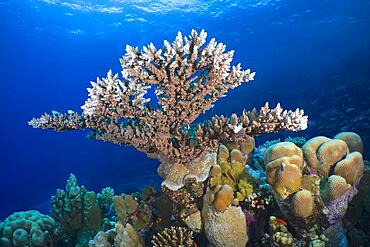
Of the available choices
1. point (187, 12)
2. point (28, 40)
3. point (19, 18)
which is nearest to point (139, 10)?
point (187, 12)

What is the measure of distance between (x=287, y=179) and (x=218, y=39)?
145 ft

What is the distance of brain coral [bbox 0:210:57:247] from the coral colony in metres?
2.93

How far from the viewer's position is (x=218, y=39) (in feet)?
148

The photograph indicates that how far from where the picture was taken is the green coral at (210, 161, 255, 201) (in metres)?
3.97

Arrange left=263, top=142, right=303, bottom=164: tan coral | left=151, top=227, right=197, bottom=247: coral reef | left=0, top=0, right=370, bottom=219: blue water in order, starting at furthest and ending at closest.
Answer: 1. left=0, top=0, right=370, bottom=219: blue water
2. left=151, top=227, right=197, bottom=247: coral reef
3. left=263, top=142, right=303, bottom=164: tan coral

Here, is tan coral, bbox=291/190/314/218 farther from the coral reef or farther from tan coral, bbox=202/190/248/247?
the coral reef

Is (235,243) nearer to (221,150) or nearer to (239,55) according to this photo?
(221,150)

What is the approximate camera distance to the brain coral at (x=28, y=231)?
6297 millimetres

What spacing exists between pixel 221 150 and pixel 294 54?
5795cm

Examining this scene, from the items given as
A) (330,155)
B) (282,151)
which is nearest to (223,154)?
(282,151)

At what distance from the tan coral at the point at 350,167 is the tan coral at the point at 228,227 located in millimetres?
1411

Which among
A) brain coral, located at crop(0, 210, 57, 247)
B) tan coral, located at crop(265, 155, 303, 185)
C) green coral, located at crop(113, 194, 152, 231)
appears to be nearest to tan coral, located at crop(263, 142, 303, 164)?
tan coral, located at crop(265, 155, 303, 185)

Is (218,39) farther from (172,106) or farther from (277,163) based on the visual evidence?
(277,163)

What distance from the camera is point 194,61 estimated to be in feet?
11.3
